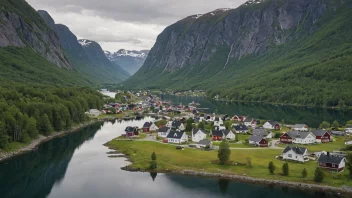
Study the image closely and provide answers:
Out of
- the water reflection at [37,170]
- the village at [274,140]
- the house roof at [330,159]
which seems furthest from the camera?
the village at [274,140]


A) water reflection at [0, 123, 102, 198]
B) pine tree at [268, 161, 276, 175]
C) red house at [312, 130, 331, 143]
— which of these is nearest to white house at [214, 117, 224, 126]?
red house at [312, 130, 331, 143]

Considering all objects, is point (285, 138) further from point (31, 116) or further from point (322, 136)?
point (31, 116)

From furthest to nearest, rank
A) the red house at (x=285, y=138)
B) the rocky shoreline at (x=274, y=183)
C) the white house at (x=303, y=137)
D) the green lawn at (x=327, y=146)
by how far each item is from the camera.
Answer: the red house at (x=285, y=138) < the white house at (x=303, y=137) < the green lawn at (x=327, y=146) < the rocky shoreline at (x=274, y=183)

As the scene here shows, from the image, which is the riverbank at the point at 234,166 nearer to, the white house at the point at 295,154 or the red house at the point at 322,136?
the white house at the point at 295,154

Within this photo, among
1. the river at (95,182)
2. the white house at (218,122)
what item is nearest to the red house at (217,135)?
the white house at (218,122)

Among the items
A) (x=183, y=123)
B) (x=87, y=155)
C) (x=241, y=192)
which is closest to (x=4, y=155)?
(x=87, y=155)

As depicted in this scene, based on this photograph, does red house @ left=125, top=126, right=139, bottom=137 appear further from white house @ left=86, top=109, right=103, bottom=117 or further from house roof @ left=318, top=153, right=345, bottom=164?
house roof @ left=318, top=153, right=345, bottom=164

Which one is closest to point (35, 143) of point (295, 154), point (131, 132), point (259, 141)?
point (131, 132)
